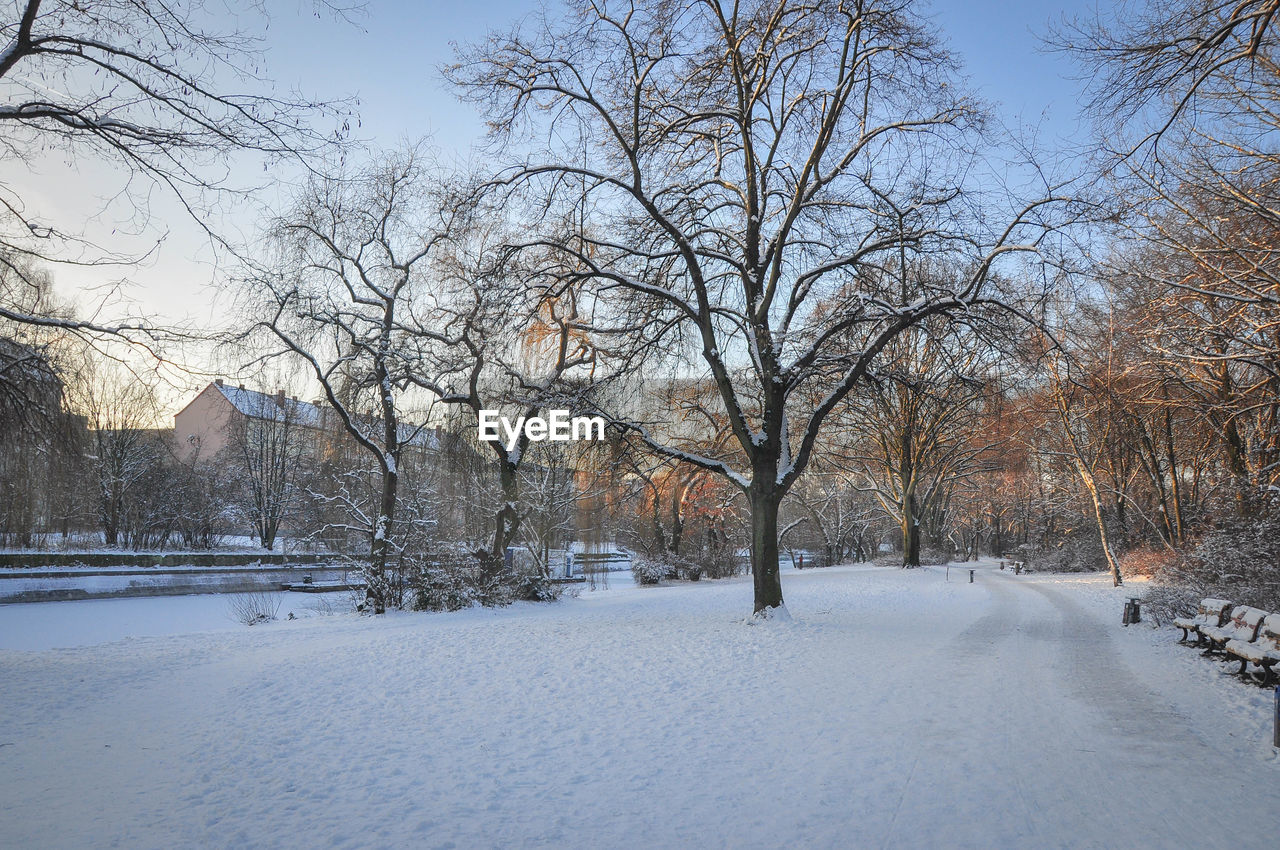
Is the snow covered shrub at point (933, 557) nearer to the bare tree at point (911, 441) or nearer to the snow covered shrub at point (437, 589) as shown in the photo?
the bare tree at point (911, 441)

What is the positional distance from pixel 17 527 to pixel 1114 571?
41.4 metres

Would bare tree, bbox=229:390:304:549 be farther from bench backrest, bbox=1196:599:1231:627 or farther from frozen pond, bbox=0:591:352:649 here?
bench backrest, bbox=1196:599:1231:627

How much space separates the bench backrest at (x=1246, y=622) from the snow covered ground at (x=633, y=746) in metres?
0.69

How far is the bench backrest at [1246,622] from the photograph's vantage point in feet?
30.1

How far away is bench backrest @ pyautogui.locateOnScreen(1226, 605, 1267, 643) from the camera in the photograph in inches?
361

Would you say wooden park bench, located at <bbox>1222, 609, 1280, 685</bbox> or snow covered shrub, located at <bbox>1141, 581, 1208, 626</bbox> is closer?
wooden park bench, located at <bbox>1222, 609, 1280, 685</bbox>

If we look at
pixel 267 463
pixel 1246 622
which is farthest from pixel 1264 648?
pixel 267 463

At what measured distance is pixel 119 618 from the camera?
19484mm

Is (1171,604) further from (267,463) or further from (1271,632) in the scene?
(267,463)

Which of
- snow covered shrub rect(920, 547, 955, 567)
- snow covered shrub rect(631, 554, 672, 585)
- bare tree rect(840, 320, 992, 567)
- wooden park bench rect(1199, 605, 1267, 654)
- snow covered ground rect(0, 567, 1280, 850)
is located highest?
bare tree rect(840, 320, 992, 567)

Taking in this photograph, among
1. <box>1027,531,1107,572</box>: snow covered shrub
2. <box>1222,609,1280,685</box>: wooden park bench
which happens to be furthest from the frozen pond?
<box>1027,531,1107,572</box>: snow covered shrub

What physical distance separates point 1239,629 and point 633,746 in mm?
9006

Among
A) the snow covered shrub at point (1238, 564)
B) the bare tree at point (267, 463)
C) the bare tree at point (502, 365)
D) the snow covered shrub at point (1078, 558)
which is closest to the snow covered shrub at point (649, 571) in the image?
the bare tree at point (502, 365)

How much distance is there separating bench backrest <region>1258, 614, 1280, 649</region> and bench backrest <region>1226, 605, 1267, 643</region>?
0.27ft
